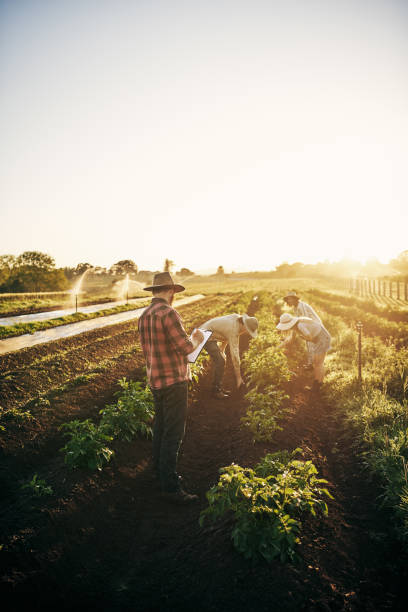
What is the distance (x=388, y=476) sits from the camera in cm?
346

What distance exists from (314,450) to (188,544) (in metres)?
2.19

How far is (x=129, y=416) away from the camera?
455cm

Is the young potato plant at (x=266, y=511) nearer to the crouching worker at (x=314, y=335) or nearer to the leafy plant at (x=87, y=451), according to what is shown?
the leafy plant at (x=87, y=451)

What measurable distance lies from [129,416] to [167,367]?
1.53 meters

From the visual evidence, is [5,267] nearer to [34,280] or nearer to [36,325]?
[34,280]

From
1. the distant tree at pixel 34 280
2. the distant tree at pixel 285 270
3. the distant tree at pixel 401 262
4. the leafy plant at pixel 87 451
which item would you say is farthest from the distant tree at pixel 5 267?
the distant tree at pixel 285 270

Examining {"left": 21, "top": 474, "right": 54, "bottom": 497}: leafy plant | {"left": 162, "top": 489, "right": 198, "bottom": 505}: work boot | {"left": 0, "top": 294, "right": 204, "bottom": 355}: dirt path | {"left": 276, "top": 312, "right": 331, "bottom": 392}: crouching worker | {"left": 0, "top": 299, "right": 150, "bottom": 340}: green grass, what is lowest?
{"left": 162, "top": 489, "right": 198, "bottom": 505}: work boot

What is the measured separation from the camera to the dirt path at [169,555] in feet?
7.66

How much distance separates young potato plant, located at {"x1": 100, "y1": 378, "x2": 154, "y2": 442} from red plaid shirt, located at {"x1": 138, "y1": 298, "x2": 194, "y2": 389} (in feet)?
3.97

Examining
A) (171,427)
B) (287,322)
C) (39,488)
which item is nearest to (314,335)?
(287,322)

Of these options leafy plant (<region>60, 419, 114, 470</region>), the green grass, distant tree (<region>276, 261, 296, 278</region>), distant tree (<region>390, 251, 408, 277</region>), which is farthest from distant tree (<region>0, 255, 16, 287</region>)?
distant tree (<region>276, 261, 296, 278</region>)

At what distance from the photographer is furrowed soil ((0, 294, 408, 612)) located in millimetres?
2350

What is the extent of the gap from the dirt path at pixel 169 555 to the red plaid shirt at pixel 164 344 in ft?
4.30

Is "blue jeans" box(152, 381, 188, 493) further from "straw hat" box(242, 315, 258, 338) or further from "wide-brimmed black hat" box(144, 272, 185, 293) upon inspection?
"straw hat" box(242, 315, 258, 338)
